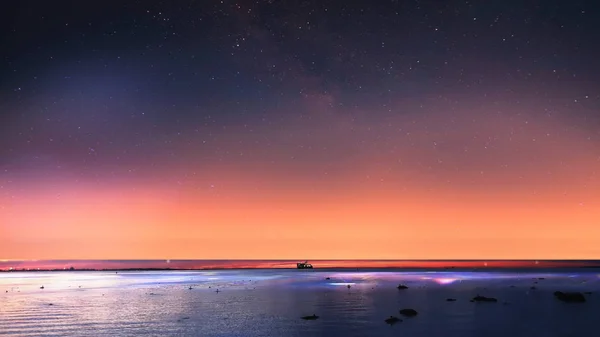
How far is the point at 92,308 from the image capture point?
6166cm

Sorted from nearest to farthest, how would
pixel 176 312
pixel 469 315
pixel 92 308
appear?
pixel 469 315 → pixel 176 312 → pixel 92 308

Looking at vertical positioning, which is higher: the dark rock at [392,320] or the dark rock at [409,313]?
the dark rock at [409,313]

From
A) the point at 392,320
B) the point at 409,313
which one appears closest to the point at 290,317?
the point at 392,320

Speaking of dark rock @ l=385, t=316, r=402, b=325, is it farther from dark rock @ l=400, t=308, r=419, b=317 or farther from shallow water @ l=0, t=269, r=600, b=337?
dark rock @ l=400, t=308, r=419, b=317

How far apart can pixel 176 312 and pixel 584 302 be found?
48.3 m

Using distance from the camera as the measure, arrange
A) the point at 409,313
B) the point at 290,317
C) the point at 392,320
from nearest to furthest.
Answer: the point at 392,320
the point at 290,317
the point at 409,313

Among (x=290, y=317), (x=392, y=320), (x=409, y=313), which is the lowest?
(x=290, y=317)

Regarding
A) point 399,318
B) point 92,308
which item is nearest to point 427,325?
point 399,318

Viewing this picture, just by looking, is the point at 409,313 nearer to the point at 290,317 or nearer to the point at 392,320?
the point at 392,320

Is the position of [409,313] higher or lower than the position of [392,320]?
higher

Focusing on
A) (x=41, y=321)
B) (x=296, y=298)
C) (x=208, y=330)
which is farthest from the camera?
(x=296, y=298)

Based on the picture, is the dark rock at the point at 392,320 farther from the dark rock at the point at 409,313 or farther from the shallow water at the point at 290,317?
the dark rock at the point at 409,313

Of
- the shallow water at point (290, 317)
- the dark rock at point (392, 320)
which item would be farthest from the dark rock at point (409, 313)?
the dark rock at point (392, 320)

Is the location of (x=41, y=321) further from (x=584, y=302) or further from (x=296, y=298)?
(x=584, y=302)
